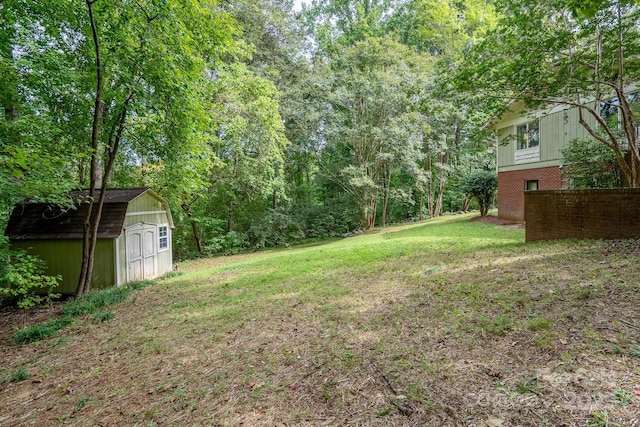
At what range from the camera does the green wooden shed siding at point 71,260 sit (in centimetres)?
1009

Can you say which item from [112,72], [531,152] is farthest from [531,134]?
[112,72]

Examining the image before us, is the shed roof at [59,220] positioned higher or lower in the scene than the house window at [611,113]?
lower

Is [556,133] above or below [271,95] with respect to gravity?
below

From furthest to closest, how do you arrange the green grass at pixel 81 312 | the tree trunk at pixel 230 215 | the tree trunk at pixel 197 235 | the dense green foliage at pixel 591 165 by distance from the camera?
the tree trunk at pixel 230 215, the tree trunk at pixel 197 235, the dense green foliage at pixel 591 165, the green grass at pixel 81 312

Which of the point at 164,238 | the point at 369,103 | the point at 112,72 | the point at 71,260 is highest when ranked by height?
the point at 369,103

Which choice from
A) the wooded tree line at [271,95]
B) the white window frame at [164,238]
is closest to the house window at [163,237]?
the white window frame at [164,238]

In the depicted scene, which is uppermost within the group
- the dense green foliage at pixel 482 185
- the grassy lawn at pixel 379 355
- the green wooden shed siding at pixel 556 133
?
the green wooden shed siding at pixel 556 133

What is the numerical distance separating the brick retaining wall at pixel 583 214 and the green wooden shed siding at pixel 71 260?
1234 centimetres

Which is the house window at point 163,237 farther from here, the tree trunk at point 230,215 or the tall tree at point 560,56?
the tall tree at point 560,56

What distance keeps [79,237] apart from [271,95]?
Result: 11670 millimetres

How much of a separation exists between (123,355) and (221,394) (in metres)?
2.45

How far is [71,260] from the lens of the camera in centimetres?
1013

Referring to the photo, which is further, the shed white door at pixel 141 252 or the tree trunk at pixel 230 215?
the tree trunk at pixel 230 215

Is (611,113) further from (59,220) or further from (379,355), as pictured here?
(59,220)
